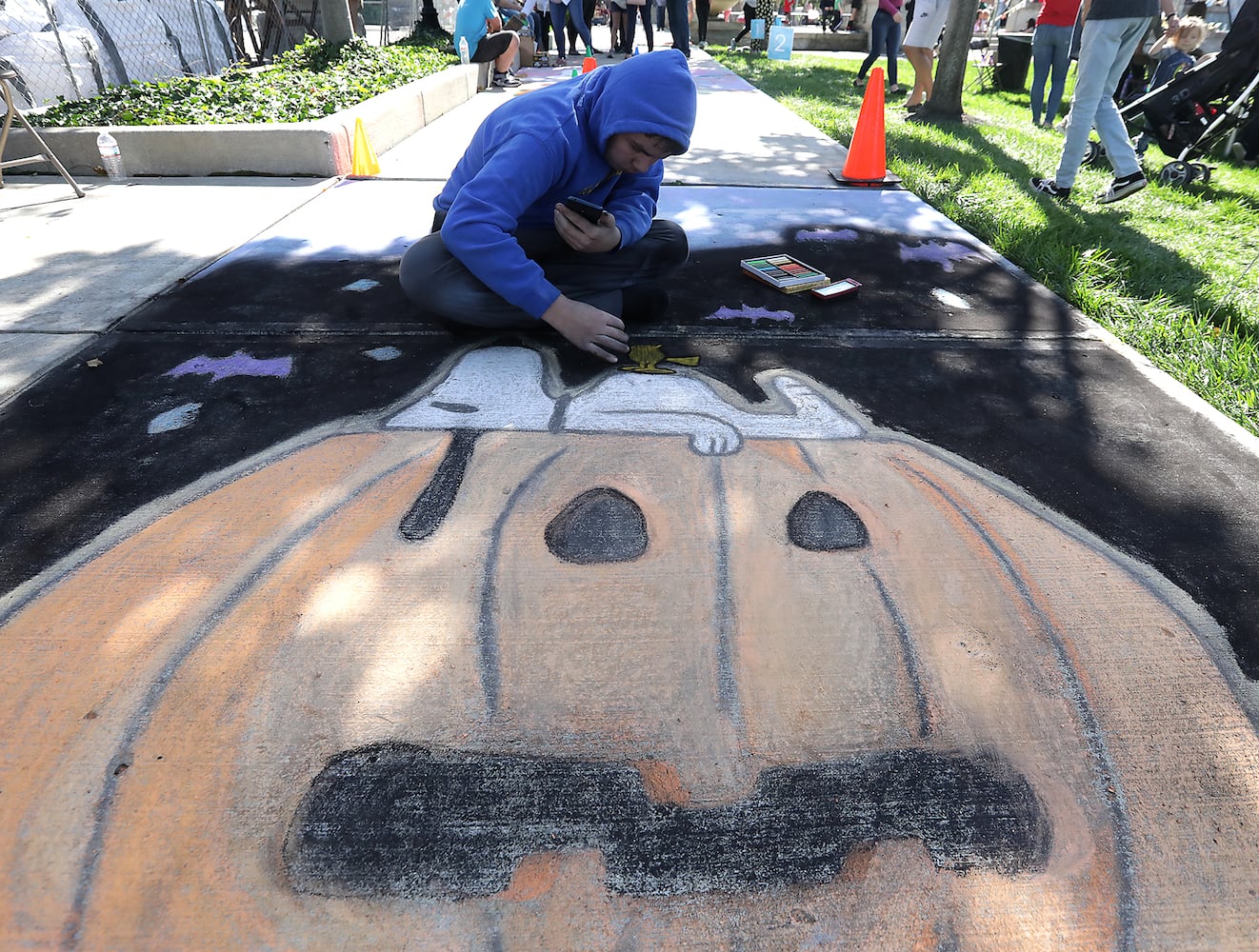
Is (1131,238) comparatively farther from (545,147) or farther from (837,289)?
(545,147)

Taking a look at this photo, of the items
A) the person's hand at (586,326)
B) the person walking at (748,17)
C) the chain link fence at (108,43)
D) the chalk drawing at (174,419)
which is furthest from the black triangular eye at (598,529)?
the person walking at (748,17)

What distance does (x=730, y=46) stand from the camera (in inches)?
642

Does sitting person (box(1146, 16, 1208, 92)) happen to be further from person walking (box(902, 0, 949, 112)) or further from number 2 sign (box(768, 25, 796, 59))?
number 2 sign (box(768, 25, 796, 59))

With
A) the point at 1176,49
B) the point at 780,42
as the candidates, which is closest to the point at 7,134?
the point at 1176,49

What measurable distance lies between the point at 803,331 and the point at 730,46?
15.9m

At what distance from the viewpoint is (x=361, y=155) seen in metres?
5.30

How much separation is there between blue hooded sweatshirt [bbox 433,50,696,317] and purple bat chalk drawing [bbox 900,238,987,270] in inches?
78.8

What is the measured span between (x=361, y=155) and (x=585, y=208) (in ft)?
11.3

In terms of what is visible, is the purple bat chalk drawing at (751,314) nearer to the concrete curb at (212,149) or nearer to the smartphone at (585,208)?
the smartphone at (585,208)

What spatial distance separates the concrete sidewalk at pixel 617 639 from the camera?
1.26 meters

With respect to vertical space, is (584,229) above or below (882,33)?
below

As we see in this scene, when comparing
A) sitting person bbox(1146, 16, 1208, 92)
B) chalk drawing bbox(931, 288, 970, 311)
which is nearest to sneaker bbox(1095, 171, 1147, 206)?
chalk drawing bbox(931, 288, 970, 311)

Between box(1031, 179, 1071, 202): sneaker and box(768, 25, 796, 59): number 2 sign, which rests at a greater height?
box(768, 25, 796, 59): number 2 sign

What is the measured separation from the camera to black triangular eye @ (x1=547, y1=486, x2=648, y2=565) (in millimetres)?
1942
